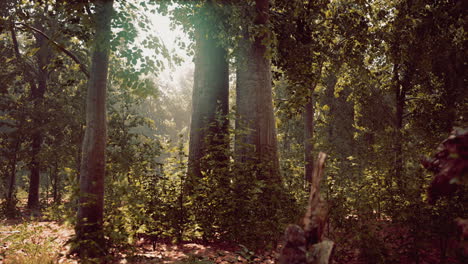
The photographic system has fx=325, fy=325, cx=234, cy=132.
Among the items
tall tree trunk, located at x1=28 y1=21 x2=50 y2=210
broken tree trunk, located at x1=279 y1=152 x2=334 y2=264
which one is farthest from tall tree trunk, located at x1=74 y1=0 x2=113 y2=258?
tall tree trunk, located at x1=28 y1=21 x2=50 y2=210

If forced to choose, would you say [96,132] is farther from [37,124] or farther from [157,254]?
[37,124]

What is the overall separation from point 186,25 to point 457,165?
7.06 metres

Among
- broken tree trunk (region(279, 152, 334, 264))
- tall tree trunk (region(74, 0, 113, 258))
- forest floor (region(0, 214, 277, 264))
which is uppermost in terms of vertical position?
tall tree trunk (region(74, 0, 113, 258))

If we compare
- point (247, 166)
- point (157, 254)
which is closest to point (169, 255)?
point (157, 254)

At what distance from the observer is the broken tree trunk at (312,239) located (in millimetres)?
2768

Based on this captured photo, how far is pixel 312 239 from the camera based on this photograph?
118 inches

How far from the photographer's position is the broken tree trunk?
2.77 m

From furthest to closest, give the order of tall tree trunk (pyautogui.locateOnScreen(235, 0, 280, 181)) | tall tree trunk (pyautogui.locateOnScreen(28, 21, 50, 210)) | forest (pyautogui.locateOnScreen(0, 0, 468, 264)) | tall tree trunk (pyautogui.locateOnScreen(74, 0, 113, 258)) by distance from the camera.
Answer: tall tree trunk (pyautogui.locateOnScreen(28, 21, 50, 210)) → tall tree trunk (pyautogui.locateOnScreen(235, 0, 280, 181)) → tall tree trunk (pyautogui.locateOnScreen(74, 0, 113, 258)) → forest (pyautogui.locateOnScreen(0, 0, 468, 264))

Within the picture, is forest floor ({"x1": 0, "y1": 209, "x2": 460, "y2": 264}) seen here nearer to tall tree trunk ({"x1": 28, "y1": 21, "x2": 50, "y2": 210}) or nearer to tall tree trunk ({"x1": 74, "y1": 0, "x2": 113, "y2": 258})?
tall tree trunk ({"x1": 74, "y1": 0, "x2": 113, "y2": 258})

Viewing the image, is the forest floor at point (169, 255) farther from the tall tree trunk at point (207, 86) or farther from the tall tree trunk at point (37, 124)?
the tall tree trunk at point (37, 124)

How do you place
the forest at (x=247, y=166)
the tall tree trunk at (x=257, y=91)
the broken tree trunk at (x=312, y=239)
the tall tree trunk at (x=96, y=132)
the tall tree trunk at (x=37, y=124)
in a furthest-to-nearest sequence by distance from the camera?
the tall tree trunk at (x=37, y=124) → the tall tree trunk at (x=257, y=91) → the tall tree trunk at (x=96, y=132) → the forest at (x=247, y=166) → the broken tree trunk at (x=312, y=239)

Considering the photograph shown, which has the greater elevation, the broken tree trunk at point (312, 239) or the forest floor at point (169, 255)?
the broken tree trunk at point (312, 239)

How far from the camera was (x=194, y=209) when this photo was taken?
236 inches

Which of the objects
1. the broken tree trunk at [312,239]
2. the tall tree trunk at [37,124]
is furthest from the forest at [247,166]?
the tall tree trunk at [37,124]
